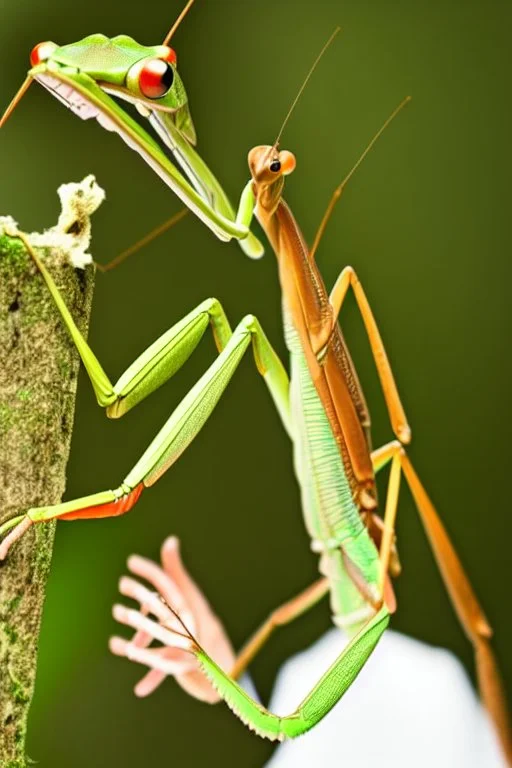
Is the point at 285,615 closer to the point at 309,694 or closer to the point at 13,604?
the point at 309,694

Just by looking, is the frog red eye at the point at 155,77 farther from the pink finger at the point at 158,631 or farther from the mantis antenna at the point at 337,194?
the pink finger at the point at 158,631

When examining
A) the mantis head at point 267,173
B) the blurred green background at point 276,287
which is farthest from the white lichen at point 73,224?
the blurred green background at point 276,287

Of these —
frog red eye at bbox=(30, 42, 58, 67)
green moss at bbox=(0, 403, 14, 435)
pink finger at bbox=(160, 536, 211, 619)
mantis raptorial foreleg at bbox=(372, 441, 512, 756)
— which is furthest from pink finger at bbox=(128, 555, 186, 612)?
frog red eye at bbox=(30, 42, 58, 67)

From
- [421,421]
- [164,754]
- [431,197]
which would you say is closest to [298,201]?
[431,197]

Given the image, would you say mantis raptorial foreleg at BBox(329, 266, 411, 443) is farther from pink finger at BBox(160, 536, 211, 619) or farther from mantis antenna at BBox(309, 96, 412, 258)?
pink finger at BBox(160, 536, 211, 619)

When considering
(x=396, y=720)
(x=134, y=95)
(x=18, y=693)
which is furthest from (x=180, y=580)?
(x=134, y=95)

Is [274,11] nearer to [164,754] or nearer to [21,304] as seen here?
[21,304]
